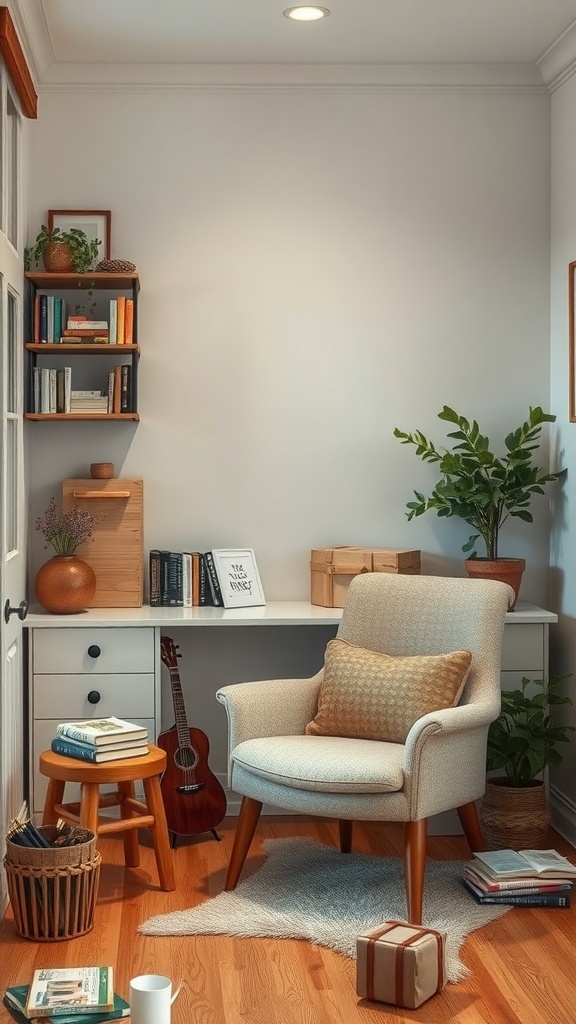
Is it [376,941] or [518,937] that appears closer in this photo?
[376,941]

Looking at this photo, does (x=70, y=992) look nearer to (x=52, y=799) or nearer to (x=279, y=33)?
(x=52, y=799)

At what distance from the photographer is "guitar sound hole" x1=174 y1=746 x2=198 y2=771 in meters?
3.85

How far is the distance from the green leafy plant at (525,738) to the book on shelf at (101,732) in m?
1.23

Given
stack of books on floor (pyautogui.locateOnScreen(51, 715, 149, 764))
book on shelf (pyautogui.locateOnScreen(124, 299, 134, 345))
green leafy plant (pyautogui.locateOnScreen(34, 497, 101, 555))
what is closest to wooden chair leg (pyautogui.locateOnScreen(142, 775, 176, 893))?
stack of books on floor (pyautogui.locateOnScreen(51, 715, 149, 764))

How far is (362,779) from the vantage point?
3.07 m

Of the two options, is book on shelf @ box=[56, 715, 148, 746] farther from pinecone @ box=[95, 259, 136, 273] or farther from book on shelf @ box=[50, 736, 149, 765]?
pinecone @ box=[95, 259, 136, 273]

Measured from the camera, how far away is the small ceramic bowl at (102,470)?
409 centimetres

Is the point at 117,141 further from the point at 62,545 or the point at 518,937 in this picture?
the point at 518,937

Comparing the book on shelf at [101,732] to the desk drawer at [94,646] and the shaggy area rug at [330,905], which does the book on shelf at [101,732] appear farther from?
the shaggy area rug at [330,905]

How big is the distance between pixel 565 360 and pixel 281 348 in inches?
41.7

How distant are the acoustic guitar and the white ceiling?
Result: 216cm

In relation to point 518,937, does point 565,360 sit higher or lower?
higher

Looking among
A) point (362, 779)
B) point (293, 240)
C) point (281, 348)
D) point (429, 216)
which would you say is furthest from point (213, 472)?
point (362, 779)

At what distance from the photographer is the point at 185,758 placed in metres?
3.86
